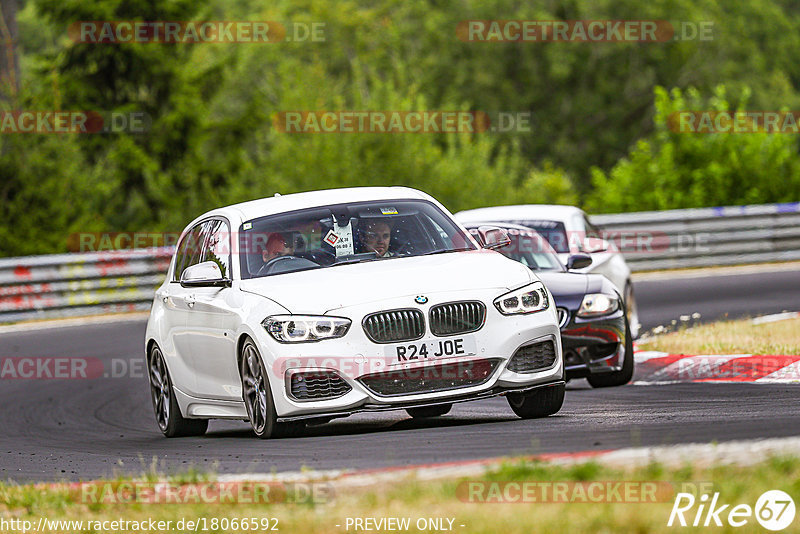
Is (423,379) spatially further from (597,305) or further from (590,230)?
(590,230)

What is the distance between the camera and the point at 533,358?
914 centimetres

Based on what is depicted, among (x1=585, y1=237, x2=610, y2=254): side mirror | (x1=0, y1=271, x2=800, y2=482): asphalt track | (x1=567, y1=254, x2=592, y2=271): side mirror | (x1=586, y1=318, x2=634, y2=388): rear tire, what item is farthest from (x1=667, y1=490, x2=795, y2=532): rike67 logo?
(x1=585, y1=237, x2=610, y2=254): side mirror

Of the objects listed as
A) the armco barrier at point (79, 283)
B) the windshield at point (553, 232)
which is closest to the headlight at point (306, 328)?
the windshield at point (553, 232)

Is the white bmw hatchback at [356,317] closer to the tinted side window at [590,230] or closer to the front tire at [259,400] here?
the front tire at [259,400]

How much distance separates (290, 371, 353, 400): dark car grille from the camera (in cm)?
873

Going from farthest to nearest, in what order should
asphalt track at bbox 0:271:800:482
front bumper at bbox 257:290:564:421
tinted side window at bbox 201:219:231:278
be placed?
tinted side window at bbox 201:219:231:278 < front bumper at bbox 257:290:564:421 < asphalt track at bbox 0:271:800:482

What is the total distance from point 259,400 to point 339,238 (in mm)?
1272

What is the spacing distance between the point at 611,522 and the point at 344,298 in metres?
3.82

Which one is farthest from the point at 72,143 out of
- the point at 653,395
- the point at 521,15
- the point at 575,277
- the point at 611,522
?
the point at 521,15

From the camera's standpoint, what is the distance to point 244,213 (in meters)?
10.3

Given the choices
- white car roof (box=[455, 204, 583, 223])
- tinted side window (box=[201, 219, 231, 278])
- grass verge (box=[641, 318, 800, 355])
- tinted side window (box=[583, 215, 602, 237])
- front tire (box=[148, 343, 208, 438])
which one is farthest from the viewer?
tinted side window (box=[583, 215, 602, 237])

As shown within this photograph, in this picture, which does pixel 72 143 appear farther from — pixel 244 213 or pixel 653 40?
pixel 653 40

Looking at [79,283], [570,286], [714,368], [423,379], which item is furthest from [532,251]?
[79,283]

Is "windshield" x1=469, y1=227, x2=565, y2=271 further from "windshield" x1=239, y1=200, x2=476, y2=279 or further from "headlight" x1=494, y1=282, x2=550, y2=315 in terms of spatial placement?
"headlight" x1=494, y1=282, x2=550, y2=315
